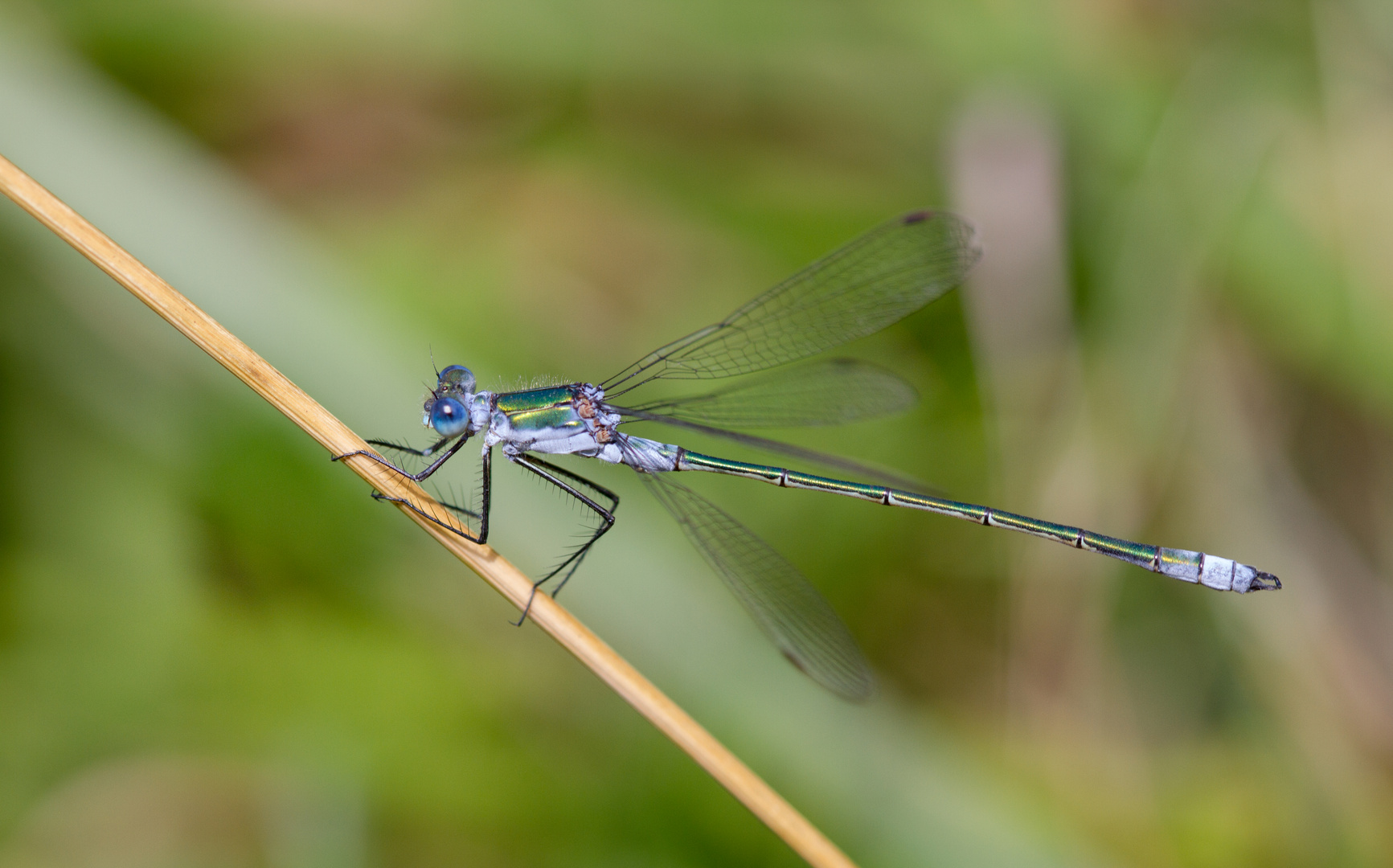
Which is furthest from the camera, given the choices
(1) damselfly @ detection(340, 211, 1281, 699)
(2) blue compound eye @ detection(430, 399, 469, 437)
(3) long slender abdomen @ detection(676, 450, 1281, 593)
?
(3) long slender abdomen @ detection(676, 450, 1281, 593)

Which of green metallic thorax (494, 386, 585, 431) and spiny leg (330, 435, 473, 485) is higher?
green metallic thorax (494, 386, 585, 431)

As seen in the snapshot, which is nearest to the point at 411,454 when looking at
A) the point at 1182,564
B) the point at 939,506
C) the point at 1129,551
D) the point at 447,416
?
the point at 447,416

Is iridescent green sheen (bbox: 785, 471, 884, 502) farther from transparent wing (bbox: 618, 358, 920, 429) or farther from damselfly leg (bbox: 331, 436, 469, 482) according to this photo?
damselfly leg (bbox: 331, 436, 469, 482)

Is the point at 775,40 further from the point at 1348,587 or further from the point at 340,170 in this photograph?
the point at 1348,587

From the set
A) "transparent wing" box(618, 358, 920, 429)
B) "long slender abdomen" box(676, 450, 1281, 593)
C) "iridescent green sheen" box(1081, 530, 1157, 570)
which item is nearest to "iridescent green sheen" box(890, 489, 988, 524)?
"long slender abdomen" box(676, 450, 1281, 593)

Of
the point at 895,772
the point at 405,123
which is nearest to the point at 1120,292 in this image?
the point at 895,772

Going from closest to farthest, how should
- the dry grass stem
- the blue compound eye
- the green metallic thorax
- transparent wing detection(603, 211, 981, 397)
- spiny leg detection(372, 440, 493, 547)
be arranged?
the dry grass stem < spiny leg detection(372, 440, 493, 547) < the blue compound eye < the green metallic thorax < transparent wing detection(603, 211, 981, 397)
